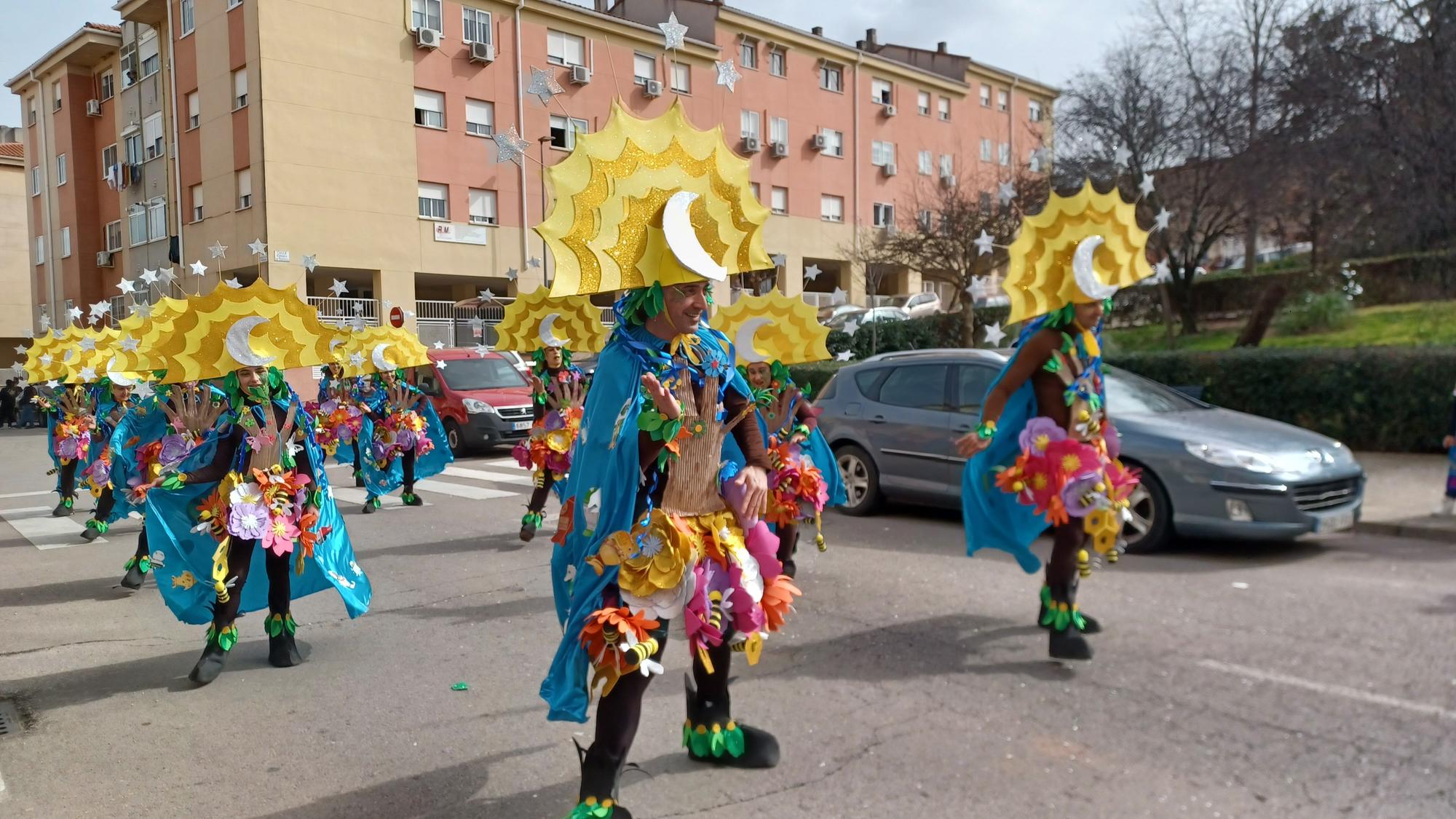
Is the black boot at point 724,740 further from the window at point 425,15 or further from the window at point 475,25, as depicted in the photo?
the window at point 475,25

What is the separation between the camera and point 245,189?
30.0 m

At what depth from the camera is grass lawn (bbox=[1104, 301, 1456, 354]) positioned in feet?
57.6

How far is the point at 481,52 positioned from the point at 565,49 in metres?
3.20

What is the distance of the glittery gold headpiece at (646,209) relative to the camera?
3.23 meters

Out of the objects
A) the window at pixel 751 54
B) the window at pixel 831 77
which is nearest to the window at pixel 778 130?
the window at pixel 751 54

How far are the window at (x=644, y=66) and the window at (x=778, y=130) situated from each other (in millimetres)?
5576

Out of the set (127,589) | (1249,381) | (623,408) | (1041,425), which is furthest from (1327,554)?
(127,589)

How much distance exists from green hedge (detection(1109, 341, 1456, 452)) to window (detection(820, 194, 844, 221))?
29.6 meters

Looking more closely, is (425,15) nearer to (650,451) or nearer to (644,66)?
(644,66)

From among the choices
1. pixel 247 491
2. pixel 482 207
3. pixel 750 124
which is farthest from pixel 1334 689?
pixel 750 124

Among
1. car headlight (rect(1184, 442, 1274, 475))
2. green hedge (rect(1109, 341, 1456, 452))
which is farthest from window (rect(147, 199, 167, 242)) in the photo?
car headlight (rect(1184, 442, 1274, 475))

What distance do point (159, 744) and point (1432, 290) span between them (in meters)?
18.8

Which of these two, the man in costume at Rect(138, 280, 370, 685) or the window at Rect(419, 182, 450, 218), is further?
the window at Rect(419, 182, 450, 218)

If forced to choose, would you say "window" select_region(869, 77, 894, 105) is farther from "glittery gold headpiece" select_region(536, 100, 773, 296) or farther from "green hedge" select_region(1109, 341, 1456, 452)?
"glittery gold headpiece" select_region(536, 100, 773, 296)
